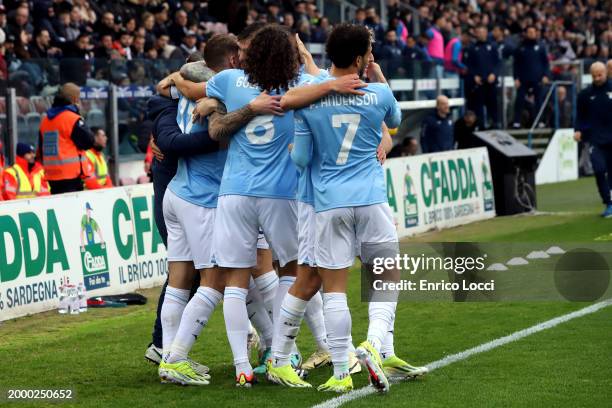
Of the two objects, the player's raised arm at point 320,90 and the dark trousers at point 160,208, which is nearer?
the player's raised arm at point 320,90

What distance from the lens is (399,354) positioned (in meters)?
8.55

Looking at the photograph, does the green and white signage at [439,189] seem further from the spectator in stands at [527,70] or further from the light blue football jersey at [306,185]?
the light blue football jersey at [306,185]

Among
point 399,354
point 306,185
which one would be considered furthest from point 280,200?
point 399,354

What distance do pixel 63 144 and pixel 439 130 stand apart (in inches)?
365

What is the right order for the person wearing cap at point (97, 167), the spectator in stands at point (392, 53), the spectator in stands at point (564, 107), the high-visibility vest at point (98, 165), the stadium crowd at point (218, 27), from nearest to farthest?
the person wearing cap at point (97, 167), the high-visibility vest at point (98, 165), the stadium crowd at point (218, 27), the spectator in stands at point (392, 53), the spectator in stands at point (564, 107)

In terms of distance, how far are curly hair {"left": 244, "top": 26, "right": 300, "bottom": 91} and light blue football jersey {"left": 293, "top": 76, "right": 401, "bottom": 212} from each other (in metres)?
0.24

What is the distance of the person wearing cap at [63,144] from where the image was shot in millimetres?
15148

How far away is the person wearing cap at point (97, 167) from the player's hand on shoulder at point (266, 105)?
30.3ft

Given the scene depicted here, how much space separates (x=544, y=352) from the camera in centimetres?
847

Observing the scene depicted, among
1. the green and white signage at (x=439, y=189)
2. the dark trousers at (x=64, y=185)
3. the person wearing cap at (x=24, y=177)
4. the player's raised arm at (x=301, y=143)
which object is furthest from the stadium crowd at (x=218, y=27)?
the player's raised arm at (x=301, y=143)

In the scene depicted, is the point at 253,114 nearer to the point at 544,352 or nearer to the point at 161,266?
the point at 544,352

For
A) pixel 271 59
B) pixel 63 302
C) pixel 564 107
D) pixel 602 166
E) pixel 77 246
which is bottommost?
pixel 564 107

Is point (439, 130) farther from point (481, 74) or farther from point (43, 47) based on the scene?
point (43, 47)

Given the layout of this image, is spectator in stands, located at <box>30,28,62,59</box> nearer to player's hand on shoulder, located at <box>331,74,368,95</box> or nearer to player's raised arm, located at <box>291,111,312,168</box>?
player's raised arm, located at <box>291,111,312,168</box>
